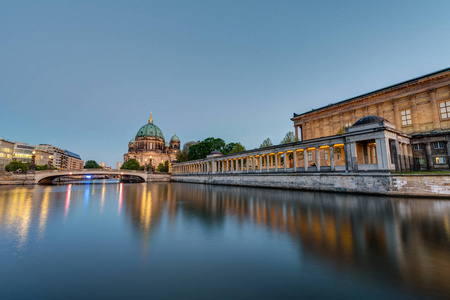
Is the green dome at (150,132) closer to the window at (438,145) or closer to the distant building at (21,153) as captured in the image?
the distant building at (21,153)

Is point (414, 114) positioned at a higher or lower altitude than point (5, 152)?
lower

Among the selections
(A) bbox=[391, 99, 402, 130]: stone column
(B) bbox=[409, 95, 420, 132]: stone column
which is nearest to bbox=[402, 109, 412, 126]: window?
(A) bbox=[391, 99, 402, 130]: stone column

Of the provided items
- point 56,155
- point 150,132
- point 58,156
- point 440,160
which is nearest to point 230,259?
point 440,160

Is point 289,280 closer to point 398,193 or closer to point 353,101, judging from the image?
point 398,193

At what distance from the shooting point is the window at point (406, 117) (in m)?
33.8

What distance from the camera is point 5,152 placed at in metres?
102

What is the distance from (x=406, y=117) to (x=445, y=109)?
182 inches

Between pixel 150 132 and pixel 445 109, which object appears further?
pixel 150 132

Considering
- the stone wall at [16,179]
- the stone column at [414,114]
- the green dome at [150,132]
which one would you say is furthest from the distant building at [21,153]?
the stone column at [414,114]

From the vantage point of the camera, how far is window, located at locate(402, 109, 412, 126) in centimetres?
3378

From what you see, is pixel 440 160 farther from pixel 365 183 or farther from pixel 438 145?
pixel 365 183

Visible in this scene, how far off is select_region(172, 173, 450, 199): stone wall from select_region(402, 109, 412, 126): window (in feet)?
62.1

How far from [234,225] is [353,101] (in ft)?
136

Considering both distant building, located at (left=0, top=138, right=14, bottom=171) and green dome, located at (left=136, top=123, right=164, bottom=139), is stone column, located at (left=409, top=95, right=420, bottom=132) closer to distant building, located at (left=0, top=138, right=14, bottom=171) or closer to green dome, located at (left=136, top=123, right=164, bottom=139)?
distant building, located at (left=0, top=138, right=14, bottom=171)
